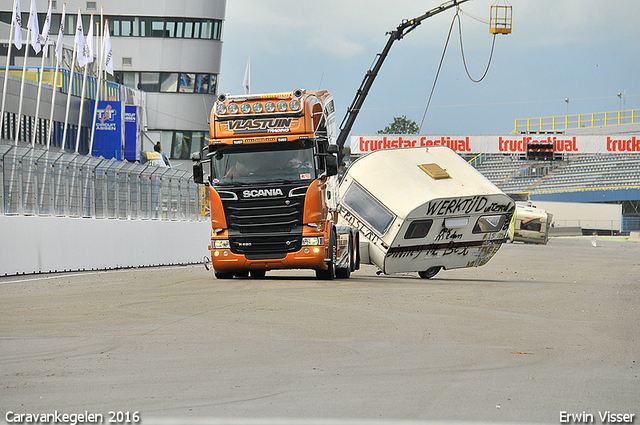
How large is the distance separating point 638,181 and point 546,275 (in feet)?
212

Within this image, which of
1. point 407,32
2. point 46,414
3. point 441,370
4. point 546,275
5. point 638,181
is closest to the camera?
point 46,414

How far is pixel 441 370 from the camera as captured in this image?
7207 mm

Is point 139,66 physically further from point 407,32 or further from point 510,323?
point 510,323

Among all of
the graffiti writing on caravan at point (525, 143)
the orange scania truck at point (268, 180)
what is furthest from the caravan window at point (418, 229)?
the graffiti writing on caravan at point (525, 143)

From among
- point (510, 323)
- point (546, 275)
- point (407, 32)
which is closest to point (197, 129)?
point (407, 32)

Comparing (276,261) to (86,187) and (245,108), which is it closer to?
(245,108)

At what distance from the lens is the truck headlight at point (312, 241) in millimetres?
17844

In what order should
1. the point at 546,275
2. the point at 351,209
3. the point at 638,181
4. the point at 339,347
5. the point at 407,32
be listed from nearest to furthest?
1. the point at 339,347
2. the point at 351,209
3. the point at 546,275
4. the point at 407,32
5. the point at 638,181

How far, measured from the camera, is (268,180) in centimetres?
1761

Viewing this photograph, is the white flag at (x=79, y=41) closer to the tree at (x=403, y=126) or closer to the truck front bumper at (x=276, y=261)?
the truck front bumper at (x=276, y=261)

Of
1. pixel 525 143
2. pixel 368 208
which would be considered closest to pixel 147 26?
pixel 525 143

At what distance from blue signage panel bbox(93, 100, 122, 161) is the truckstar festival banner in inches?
719

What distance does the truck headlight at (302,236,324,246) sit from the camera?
1784cm

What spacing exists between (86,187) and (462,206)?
8.99 m
